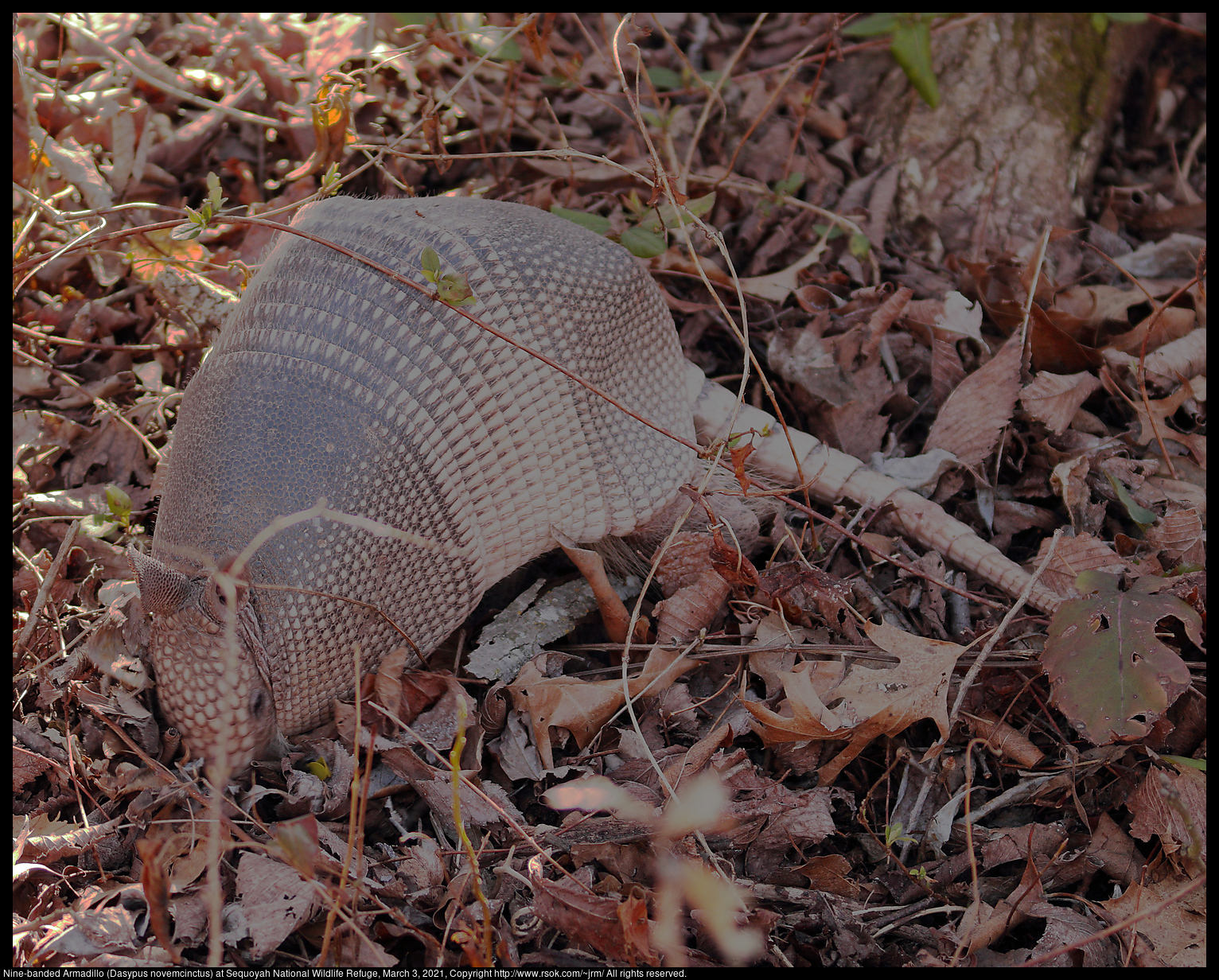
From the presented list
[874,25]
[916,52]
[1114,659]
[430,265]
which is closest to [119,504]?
[430,265]

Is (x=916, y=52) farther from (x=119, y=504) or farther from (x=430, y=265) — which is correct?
(x=119, y=504)

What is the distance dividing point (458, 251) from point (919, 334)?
7.01ft

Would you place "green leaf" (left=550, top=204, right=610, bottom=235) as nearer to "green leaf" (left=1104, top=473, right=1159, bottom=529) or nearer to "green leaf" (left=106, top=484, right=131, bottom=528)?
"green leaf" (left=106, top=484, right=131, bottom=528)

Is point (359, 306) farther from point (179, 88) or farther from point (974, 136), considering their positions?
point (974, 136)

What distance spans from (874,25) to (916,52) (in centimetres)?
48

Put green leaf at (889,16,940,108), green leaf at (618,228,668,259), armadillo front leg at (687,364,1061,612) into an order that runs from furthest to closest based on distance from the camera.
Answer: green leaf at (618,228,668,259), green leaf at (889,16,940,108), armadillo front leg at (687,364,1061,612)

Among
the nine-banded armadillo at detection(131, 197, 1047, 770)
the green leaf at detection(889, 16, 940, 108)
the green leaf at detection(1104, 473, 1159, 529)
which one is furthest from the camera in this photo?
the green leaf at detection(889, 16, 940, 108)

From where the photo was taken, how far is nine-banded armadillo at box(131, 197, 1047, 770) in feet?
8.29

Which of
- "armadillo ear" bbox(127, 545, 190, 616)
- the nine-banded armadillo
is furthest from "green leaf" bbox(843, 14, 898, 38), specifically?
"armadillo ear" bbox(127, 545, 190, 616)

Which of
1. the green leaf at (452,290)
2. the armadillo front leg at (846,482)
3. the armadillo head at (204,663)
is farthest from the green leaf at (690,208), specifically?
the armadillo head at (204,663)

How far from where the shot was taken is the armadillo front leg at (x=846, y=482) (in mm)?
2943

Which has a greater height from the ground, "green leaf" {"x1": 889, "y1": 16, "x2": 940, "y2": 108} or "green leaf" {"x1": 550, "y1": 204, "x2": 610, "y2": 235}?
"green leaf" {"x1": 889, "y1": 16, "x2": 940, "y2": 108}

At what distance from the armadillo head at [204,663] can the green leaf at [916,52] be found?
3.03 metres

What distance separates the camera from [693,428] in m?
3.39
